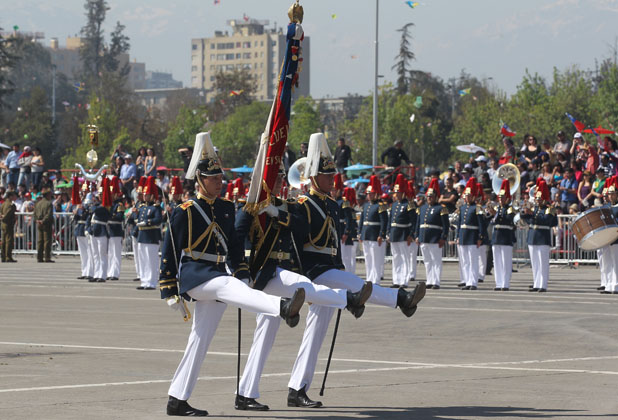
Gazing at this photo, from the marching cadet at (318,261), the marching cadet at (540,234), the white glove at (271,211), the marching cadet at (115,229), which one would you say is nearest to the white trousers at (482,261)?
the marching cadet at (540,234)

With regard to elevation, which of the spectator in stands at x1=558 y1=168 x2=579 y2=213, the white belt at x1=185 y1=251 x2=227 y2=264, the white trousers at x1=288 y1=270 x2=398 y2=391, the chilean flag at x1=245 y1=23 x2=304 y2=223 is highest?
the chilean flag at x1=245 y1=23 x2=304 y2=223

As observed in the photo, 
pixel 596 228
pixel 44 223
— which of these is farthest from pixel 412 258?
pixel 44 223

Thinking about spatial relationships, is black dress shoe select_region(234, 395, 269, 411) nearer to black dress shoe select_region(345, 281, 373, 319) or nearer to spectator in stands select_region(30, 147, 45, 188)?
black dress shoe select_region(345, 281, 373, 319)

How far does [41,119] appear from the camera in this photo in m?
106

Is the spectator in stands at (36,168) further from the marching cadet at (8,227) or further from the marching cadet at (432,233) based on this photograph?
the marching cadet at (432,233)

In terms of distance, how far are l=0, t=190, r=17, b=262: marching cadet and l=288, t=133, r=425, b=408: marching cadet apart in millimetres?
26164

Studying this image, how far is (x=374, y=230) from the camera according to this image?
88.3ft

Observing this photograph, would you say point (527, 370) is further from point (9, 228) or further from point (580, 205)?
point (9, 228)

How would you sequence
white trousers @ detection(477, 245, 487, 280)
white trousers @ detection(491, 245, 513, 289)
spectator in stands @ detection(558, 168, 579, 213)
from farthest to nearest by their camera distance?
spectator in stands @ detection(558, 168, 579, 213) → white trousers @ detection(477, 245, 487, 280) → white trousers @ detection(491, 245, 513, 289)

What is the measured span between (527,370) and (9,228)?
85.3ft

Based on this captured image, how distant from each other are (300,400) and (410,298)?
4.35ft

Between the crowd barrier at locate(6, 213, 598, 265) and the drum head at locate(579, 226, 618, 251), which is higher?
the drum head at locate(579, 226, 618, 251)

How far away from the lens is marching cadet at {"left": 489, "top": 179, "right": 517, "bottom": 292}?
24312mm

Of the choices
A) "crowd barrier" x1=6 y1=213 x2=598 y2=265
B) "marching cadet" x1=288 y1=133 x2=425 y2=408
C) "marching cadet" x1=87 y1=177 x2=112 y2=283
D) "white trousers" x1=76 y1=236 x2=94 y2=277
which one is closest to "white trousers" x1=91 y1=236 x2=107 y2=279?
"marching cadet" x1=87 y1=177 x2=112 y2=283
